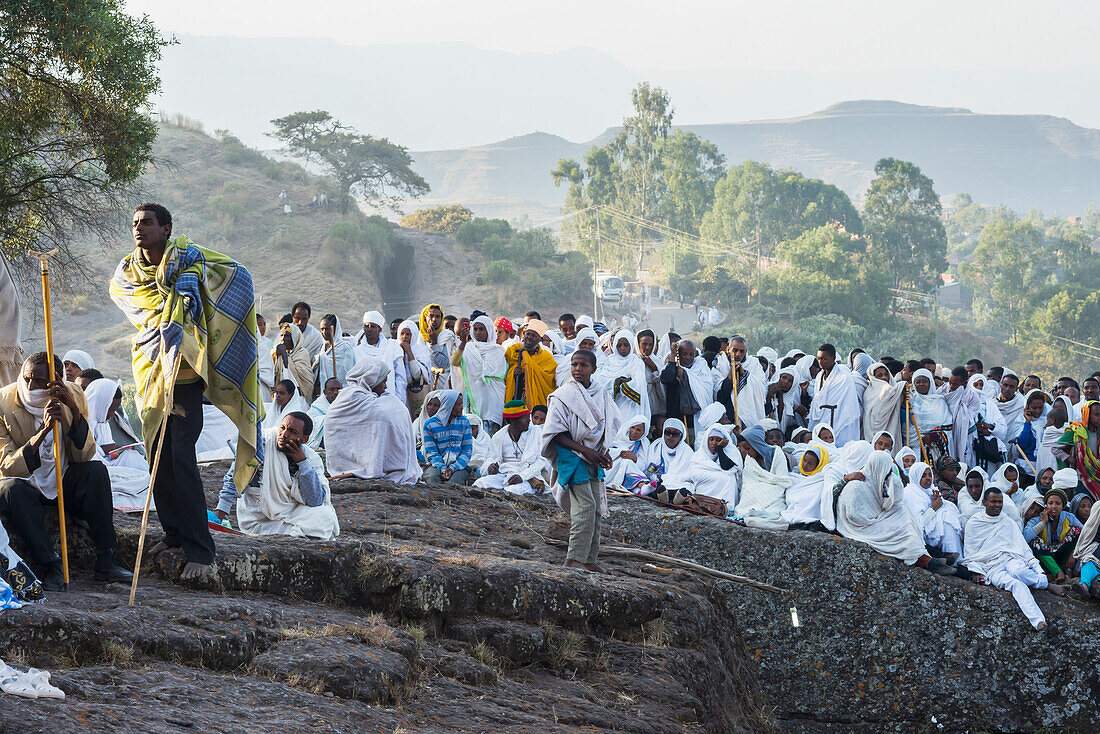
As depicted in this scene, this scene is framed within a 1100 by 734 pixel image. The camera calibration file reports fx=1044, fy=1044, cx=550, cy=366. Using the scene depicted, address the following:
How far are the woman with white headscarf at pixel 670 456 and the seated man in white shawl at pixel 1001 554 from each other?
2.67 meters

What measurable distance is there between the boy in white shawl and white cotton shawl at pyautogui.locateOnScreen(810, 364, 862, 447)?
212 inches

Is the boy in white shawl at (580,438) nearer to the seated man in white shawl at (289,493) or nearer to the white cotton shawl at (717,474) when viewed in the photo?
the seated man in white shawl at (289,493)

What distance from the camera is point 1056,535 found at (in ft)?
31.8

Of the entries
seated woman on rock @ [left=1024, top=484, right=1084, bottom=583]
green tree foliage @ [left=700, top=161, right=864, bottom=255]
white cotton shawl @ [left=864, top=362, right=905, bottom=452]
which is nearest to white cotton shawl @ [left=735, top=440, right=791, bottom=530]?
white cotton shawl @ [left=864, top=362, right=905, bottom=452]

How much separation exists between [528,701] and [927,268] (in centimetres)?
6136

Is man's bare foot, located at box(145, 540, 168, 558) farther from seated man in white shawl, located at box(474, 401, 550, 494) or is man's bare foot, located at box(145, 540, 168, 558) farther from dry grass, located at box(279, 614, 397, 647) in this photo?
seated man in white shawl, located at box(474, 401, 550, 494)

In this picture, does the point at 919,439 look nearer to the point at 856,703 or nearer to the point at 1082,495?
the point at 1082,495

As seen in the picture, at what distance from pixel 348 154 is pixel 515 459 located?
131ft

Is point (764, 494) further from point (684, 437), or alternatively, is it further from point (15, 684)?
point (15, 684)

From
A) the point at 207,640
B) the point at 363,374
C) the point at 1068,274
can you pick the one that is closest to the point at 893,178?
the point at 1068,274

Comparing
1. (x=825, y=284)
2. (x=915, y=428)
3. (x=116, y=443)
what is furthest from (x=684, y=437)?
(x=825, y=284)

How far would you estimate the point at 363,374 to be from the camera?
8969 mm

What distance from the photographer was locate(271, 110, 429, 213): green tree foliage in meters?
47.7

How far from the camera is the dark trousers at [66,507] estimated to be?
4.56m
